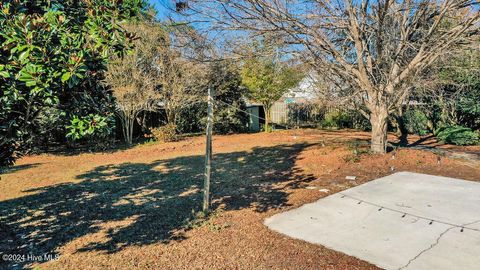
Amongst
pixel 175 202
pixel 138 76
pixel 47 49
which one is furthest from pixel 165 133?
pixel 47 49

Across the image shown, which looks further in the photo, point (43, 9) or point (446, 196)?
point (446, 196)

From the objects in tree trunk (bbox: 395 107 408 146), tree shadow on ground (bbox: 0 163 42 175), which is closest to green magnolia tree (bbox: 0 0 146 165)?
tree shadow on ground (bbox: 0 163 42 175)

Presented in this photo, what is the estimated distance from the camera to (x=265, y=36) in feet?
28.3

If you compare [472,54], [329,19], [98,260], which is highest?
[329,19]

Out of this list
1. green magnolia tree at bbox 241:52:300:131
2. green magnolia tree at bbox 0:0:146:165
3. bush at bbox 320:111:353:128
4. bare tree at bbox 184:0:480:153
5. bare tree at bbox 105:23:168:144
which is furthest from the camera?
bush at bbox 320:111:353:128

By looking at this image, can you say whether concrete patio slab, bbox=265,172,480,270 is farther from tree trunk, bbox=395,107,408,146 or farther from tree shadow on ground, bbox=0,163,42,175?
tree trunk, bbox=395,107,408,146

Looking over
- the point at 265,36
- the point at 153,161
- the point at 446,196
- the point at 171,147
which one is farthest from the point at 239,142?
the point at 446,196

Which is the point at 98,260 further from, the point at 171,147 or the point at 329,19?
the point at 171,147

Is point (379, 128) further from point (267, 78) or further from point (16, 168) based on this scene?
point (16, 168)

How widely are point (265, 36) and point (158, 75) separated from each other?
289 inches

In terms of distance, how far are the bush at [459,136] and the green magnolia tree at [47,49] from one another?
13.3 meters

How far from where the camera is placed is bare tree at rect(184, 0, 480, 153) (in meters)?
7.60

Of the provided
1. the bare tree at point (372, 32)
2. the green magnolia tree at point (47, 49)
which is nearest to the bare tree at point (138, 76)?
the bare tree at point (372, 32)

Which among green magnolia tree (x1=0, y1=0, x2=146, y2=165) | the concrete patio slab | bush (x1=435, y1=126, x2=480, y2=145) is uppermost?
green magnolia tree (x1=0, y1=0, x2=146, y2=165)
